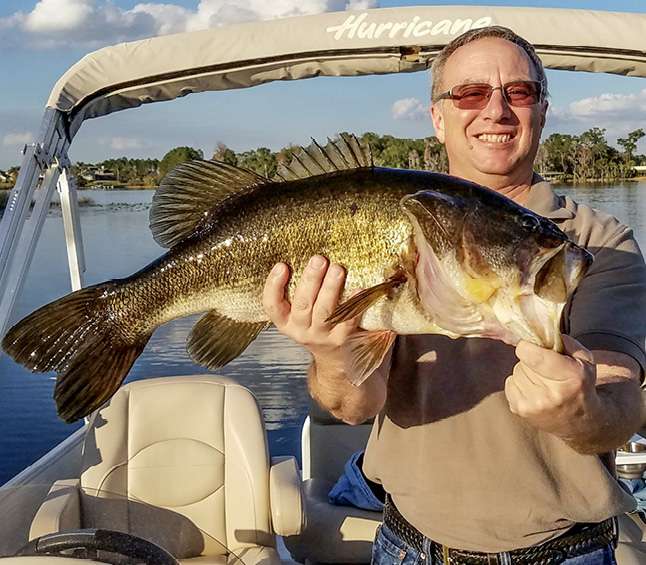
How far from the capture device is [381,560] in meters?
2.48

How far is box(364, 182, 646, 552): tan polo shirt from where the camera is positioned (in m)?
2.11

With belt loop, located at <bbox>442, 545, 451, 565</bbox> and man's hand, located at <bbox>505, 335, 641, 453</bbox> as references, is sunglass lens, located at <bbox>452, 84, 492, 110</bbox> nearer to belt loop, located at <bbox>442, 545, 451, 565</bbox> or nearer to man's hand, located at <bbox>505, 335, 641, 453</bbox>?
man's hand, located at <bbox>505, 335, 641, 453</bbox>

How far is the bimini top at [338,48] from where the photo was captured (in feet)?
14.0

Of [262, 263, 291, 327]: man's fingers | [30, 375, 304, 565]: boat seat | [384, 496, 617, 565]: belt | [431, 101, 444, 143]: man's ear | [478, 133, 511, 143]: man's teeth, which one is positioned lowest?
[30, 375, 304, 565]: boat seat

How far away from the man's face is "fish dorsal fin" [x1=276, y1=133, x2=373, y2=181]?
20.2 inches

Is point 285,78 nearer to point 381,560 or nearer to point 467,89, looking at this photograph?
point 467,89

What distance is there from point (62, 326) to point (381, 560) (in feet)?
4.19

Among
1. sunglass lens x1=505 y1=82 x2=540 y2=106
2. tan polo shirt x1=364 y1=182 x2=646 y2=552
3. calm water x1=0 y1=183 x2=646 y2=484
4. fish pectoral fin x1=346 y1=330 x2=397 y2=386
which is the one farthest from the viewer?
calm water x1=0 y1=183 x2=646 y2=484

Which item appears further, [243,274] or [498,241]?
[243,274]

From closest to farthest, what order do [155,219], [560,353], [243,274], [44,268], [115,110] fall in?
1. [560,353]
2. [243,274]
3. [155,219]
4. [115,110]
5. [44,268]

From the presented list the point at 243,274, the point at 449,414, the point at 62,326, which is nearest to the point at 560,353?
the point at 449,414

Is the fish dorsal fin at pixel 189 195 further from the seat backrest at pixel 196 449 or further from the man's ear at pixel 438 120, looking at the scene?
the seat backrest at pixel 196 449

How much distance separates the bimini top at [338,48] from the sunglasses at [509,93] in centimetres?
201

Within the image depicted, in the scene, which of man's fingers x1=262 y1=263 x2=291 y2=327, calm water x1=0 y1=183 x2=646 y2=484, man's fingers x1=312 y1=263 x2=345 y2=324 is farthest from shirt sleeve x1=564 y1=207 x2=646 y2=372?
calm water x1=0 y1=183 x2=646 y2=484
